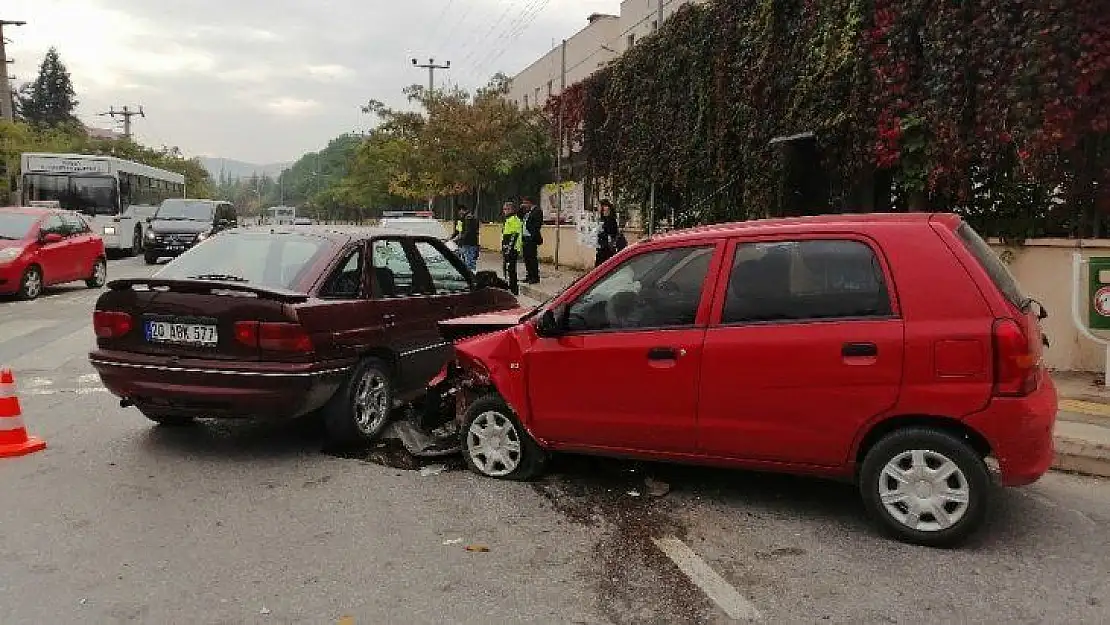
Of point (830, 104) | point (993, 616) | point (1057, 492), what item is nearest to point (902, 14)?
point (830, 104)

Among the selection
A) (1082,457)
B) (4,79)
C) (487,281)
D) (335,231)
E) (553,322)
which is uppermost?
(4,79)

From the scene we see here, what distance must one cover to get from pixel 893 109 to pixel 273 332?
7188 mm

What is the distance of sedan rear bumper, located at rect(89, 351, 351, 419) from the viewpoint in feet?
18.0

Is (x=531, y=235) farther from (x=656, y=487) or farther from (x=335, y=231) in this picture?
(x=656, y=487)

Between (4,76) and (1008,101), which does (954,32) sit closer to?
(1008,101)

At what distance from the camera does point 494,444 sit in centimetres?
546

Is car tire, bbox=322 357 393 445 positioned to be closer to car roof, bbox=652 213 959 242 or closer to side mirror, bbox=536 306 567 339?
side mirror, bbox=536 306 567 339

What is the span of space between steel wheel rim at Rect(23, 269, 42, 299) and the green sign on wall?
15419mm

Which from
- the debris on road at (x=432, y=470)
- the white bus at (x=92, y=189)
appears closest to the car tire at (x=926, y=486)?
the debris on road at (x=432, y=470)

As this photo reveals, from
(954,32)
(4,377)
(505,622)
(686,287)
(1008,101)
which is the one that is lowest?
(505,622)

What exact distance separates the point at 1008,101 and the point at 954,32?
3.34ft

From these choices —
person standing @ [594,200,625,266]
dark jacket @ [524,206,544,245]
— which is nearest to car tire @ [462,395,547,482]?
person standing @ [594,200,625,266]

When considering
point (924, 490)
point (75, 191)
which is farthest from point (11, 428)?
point (75, 191)

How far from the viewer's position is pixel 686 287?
4.80 meters
